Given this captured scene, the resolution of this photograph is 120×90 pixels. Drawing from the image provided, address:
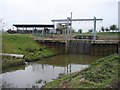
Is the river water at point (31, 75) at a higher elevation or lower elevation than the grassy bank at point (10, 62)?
lower

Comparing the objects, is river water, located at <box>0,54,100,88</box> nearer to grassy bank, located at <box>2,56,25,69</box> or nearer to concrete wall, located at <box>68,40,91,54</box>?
grassy bank, located at <box>2,56,25,69</box>

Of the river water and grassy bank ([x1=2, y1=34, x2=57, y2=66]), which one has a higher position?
grassy bank ([x1=2, y1=34, x2=57, y2=66])

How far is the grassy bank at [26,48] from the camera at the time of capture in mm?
29070

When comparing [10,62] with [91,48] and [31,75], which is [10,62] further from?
[91,48]

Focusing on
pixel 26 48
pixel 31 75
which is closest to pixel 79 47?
pixel 26 48

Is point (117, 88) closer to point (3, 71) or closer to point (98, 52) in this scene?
point (3, 71)

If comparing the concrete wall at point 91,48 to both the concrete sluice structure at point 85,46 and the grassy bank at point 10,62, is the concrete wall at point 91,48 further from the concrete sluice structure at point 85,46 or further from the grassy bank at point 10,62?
the grassy bank at point 10,62

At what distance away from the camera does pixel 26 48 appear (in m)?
32.7

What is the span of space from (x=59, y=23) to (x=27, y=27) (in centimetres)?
783

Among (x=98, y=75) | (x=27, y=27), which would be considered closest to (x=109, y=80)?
(x=98, y=75)

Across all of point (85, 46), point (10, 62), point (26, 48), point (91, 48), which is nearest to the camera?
point (10, 62)

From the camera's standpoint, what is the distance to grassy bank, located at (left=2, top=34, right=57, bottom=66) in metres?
29.1

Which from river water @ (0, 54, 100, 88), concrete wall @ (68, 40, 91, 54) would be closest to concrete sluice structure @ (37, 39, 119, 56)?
concrete wall @ (68, 40, 91, 54)

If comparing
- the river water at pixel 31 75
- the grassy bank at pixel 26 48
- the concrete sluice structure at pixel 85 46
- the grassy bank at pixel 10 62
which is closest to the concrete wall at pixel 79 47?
the concrete sluice structure at pixel 85 46
